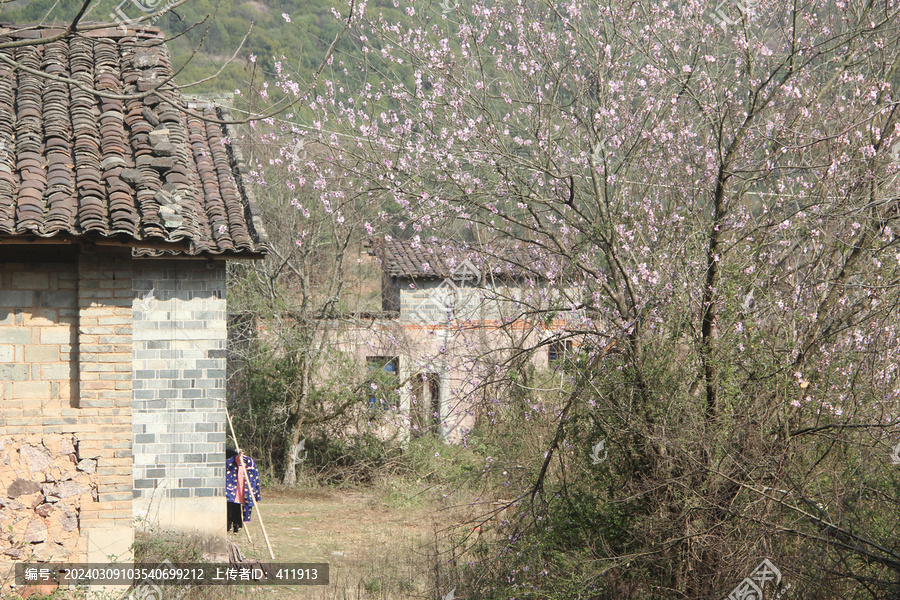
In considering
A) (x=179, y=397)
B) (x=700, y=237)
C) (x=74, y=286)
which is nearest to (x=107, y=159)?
(x=74, y=286)

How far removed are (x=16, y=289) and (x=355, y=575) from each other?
5.17 m

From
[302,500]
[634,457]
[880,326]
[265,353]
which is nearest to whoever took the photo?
[880,326]

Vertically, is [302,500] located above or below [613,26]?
below

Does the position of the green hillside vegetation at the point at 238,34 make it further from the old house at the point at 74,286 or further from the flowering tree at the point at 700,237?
the flowering tree at the point at 700,237

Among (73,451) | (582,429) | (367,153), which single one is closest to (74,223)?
(73,451)

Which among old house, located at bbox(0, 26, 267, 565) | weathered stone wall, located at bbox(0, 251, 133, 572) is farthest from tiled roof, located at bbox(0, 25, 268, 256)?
weathered stone wall, located at bbox(0, 251, 133, 572)

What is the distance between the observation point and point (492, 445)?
8.66 meters

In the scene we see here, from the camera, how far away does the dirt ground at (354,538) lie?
8.70 metres

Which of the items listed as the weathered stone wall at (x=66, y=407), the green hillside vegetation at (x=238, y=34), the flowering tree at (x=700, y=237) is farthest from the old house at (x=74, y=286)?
the green hillside vegetation at (x=238, y=34)

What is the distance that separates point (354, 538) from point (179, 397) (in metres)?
4.31

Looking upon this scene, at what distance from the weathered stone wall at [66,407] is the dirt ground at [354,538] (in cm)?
280

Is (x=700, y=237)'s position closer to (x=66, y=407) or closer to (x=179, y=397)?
(x=66, y=407)

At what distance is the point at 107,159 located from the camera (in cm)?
661

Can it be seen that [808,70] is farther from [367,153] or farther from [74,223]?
[74,223]
